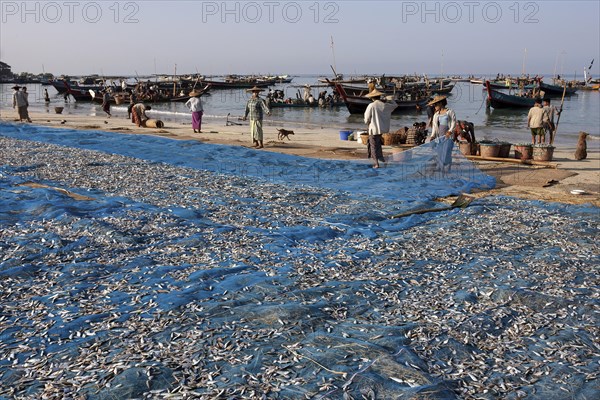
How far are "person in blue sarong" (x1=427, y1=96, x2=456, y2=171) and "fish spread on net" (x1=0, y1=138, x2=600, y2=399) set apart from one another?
95.0 inches

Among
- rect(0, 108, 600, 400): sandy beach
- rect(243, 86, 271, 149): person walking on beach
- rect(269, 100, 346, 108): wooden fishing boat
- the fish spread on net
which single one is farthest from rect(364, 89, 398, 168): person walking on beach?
rect(269, 100, 346, 108): wooden fishing boat

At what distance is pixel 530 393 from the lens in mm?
3295

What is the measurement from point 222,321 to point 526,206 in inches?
202

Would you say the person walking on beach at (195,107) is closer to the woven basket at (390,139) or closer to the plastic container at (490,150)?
the woven basket at (390,139)

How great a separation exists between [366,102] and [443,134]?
2461cm

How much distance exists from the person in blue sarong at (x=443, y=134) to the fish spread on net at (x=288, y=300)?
241cm

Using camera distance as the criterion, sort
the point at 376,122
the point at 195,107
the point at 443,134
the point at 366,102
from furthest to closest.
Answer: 1. the point at 366,102
2. the point at 195,107
3. the point at 376,122
4. the point at 443,134

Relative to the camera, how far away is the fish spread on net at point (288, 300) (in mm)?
3410

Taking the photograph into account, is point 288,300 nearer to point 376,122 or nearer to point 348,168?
point 348,168

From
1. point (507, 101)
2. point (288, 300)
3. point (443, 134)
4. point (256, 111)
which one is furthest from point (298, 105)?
point (288, 300)

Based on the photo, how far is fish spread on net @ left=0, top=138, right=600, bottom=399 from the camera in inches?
134

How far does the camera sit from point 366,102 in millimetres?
34688

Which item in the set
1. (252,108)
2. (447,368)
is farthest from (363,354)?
(252,108)

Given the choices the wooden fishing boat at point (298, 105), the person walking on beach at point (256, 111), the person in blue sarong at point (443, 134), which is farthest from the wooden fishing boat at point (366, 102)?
the person in blue sarong at point (443, 134)
